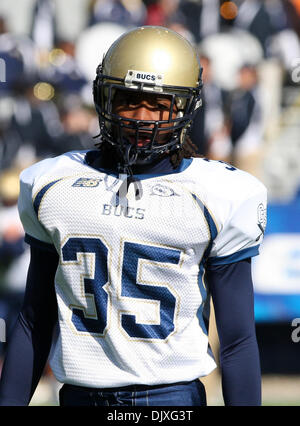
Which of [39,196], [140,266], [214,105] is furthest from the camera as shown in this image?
[214,105]

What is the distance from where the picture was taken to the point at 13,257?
5160 millimetres

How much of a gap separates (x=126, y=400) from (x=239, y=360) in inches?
12.0

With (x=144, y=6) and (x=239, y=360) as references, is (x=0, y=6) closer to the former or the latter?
(x=144, y=6)

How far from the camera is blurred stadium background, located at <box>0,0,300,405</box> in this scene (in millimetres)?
5141

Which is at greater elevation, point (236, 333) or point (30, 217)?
point (30, 217)

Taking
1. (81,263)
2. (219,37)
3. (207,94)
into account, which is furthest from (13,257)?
(81,263)

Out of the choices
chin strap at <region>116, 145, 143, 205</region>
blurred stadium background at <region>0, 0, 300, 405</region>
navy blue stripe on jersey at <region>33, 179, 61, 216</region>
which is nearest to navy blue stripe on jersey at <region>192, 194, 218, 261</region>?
chin strap at <region>116, 145, 143, 205</region>

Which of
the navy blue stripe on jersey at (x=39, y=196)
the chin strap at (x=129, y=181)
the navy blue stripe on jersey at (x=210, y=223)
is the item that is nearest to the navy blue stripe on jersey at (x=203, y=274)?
the navy blue stripe on jersey at (x=210, y=223)

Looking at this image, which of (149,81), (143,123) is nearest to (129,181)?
(143,123)

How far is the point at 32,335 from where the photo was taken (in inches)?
81.6

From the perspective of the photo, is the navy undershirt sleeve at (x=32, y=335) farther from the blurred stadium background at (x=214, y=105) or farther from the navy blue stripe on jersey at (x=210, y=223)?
the blurred stadium background at (x=214, y=105)

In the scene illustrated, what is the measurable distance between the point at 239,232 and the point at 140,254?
0.26 meters

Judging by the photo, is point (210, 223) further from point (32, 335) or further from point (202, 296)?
point (32, 335)

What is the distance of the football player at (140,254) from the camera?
1.90 m
